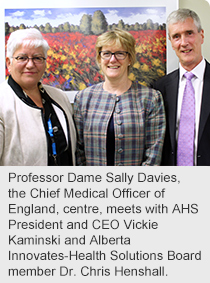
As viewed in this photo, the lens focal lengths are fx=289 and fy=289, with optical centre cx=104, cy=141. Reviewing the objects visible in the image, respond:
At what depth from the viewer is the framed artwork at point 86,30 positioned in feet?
6.38

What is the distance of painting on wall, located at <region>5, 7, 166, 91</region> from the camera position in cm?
195

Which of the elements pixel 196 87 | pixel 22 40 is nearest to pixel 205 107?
pixel 196 87

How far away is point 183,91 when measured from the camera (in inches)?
67.7

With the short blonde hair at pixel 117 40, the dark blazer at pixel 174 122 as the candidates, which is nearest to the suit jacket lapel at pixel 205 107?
the dark blazer at pixel 174 122

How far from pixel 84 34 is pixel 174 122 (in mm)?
871

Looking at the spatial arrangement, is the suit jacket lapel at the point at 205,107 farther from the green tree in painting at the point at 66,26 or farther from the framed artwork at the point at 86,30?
the green tree in painting at the point at 66,26

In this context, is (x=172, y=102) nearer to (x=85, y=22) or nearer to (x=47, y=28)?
(x=85, y=22)

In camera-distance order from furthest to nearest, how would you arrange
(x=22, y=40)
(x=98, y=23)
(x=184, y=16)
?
1. (x=98, y=23)
2. (x=184, y=16)
3. (x=22, y=40)

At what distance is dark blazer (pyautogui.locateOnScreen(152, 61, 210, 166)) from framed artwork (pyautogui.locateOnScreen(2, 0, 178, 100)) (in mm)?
256
